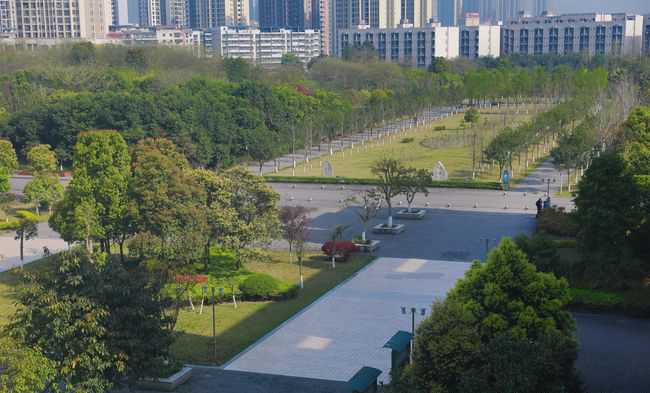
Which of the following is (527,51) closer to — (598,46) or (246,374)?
(598,46)

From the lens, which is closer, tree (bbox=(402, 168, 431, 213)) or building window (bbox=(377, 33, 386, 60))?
tree (bbox=(402, 168, 431, 213))

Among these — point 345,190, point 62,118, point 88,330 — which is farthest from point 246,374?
point 62,118

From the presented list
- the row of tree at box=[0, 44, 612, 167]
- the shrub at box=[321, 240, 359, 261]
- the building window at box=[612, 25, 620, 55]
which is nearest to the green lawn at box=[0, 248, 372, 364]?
the shrub at box=[321, 240, 359, 261]

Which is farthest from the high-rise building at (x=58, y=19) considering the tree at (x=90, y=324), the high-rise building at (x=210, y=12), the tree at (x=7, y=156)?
the tree at (x=90, y=324)

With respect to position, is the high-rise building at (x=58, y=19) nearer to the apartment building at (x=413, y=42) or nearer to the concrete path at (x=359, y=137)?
the apartment building at (x=413, y=42)

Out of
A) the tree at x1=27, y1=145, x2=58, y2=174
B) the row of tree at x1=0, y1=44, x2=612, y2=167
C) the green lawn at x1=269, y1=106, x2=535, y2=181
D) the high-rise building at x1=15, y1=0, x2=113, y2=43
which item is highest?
the high-rise building at x1=15, y1=0, x2=113, y2=43

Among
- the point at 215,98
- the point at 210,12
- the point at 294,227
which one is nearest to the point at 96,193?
the point at 294,227

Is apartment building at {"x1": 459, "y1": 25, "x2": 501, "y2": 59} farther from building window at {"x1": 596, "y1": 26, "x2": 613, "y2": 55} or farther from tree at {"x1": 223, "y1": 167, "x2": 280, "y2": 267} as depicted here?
tree at {"x1": 223, "y1": 167, "x2": 280, "y2": 267}
